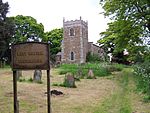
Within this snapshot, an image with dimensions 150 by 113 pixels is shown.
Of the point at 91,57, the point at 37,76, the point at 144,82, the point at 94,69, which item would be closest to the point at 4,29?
the point at 94,69

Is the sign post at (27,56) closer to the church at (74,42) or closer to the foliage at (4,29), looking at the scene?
the foliage at (4,29)

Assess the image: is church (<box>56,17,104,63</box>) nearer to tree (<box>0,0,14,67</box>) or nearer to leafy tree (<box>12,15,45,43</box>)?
leafy tree (<box>12,15,45,43</box>)

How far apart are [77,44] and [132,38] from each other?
122 feet

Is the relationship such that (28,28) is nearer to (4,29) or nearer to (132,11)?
(4,29)

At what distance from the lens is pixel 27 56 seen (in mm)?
9039

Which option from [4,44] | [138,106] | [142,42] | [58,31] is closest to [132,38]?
[142,42]

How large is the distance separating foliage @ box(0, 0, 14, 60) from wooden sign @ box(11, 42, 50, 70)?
37.1 m

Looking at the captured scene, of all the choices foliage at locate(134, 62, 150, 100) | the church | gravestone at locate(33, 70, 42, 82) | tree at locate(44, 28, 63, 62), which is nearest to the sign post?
foliage at locate(134, 62, 150, 100)

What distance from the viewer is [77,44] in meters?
65.9

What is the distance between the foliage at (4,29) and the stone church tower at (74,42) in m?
18.9

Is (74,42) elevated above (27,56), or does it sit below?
above

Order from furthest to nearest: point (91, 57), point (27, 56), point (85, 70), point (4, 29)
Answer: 1. point (91, 57)
2. point (4, 29)
3. point (85, 70)
4. point (27, 56)

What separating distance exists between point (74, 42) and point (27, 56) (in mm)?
57290

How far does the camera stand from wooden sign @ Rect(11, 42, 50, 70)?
355 inches
